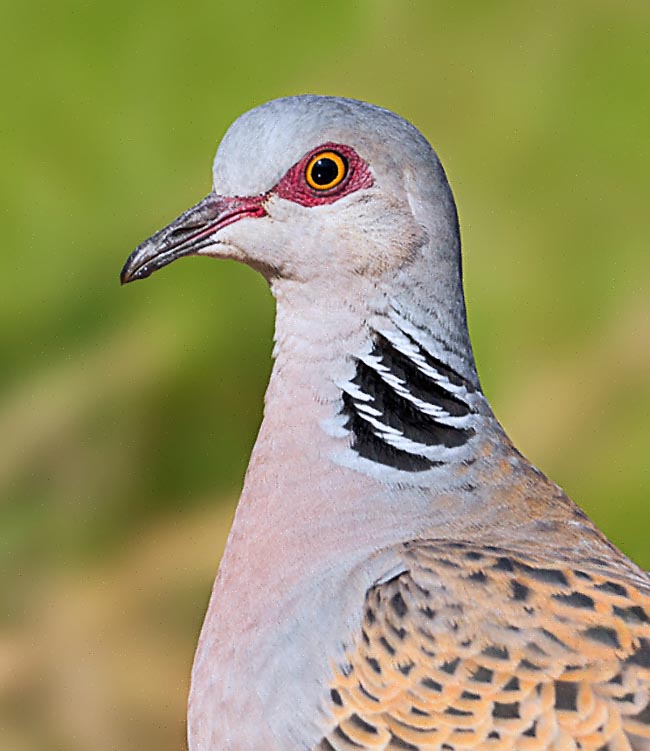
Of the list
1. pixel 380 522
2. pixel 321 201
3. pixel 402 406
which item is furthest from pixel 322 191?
pixel 380 522

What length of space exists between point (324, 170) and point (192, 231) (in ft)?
0.58

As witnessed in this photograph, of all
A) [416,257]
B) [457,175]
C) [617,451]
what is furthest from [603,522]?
[416,257]

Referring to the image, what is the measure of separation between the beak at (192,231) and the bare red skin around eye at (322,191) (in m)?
0.03

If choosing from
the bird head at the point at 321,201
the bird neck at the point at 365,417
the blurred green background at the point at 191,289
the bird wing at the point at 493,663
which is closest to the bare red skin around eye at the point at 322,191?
the bird head at the point at 321,201

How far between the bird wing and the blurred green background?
1169 mm

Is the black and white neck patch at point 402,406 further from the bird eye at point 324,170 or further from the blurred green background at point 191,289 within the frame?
the blurred green background at point 191,289

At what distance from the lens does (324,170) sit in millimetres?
1604

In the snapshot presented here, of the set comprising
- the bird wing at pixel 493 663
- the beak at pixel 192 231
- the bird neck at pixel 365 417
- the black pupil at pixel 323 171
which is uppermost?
the black pupil at pixel 323 171

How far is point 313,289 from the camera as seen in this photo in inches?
64.6

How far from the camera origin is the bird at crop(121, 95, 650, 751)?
139cm

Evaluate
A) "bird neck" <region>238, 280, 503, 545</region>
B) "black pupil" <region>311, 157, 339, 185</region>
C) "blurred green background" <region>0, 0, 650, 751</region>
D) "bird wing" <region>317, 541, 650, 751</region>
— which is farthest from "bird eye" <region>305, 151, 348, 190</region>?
"blurred green background" <region>0, 0, 650, 751</region>

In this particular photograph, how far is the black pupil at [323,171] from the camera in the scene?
5.26ft

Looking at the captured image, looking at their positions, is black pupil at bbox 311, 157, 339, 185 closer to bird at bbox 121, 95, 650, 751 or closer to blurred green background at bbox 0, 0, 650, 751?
bird at bbox 121, 95, 650, 751

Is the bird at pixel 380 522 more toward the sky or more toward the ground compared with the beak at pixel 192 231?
more toward the ground
